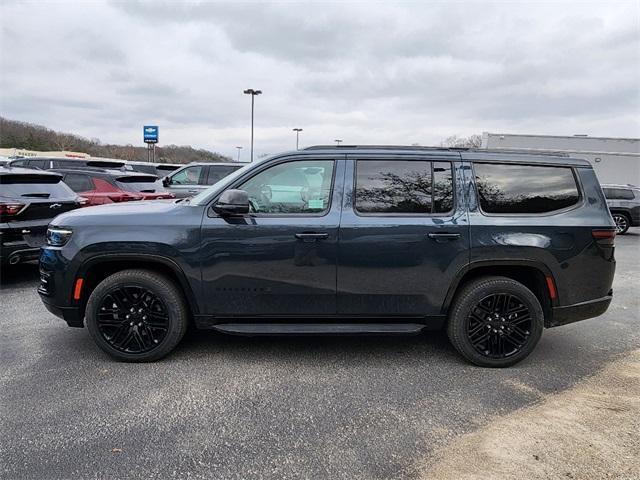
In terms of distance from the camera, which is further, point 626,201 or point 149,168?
point 149,168

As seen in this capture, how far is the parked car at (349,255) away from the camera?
367 centimetres

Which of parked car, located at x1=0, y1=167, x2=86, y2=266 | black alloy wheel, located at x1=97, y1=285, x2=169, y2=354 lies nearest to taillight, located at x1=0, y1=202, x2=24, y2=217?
parked car, located at x1=0, y1=167, x2=86, y2=266

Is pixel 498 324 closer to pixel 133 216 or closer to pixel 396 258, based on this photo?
pixel 396 258

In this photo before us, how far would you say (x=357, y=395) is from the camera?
131 inches

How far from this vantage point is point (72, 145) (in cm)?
6838

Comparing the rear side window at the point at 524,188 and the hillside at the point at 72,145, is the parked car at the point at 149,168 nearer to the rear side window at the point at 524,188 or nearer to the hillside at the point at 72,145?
the rear side window at the point at 524,188

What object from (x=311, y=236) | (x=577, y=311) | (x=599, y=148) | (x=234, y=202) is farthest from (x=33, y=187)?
(x=599, y=148)

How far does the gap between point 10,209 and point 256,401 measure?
4808 millimetres

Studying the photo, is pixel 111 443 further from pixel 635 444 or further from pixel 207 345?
pixel 635 444

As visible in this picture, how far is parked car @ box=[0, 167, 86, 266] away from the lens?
19.4 feet

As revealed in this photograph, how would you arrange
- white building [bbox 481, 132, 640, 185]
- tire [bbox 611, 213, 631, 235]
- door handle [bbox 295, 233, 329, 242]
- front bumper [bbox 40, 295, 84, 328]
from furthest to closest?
1. white building [bbox 481, 132, 640, 185]
2. tire [bbox 611, 213, 631, 235]
3. front bumper [bbox 40, 295, 84, 328]
4. door handle [bbox 295, 233, 329, 242]

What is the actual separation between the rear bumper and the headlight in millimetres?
4127

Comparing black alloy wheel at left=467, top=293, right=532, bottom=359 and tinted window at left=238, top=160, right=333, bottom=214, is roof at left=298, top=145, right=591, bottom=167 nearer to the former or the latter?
tinted window at left=238, top=160, right=333, bottom=214

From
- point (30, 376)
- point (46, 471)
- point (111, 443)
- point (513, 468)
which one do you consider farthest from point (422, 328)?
point (30, 376)
